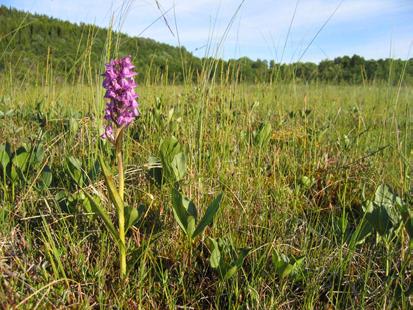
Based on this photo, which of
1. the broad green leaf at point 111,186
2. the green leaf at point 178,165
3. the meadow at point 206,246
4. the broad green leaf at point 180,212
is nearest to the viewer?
the broad green leaf at point 111,186

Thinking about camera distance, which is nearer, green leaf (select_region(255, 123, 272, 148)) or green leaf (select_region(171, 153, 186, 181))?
green leaf (select_region(171, 153, 186, 181))

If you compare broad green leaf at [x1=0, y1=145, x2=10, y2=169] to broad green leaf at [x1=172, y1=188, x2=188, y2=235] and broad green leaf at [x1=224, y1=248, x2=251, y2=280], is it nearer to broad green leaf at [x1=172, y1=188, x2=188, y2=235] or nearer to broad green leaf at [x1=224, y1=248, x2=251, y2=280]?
broad green leaf at [x1=172, y1=188, x2=188, y2=235]

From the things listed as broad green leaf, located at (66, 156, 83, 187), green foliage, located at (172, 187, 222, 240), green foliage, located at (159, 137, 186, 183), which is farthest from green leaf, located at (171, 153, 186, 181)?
broad green leaf, located at (66, 156, 83, 187)

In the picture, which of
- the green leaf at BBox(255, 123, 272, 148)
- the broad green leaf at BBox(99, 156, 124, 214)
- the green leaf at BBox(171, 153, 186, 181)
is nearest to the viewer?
the broad green leaf at BBox(99, 156, 124, 214)

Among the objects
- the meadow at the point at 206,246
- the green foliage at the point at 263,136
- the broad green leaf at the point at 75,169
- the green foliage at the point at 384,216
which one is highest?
the green foliage at the point at 263,136

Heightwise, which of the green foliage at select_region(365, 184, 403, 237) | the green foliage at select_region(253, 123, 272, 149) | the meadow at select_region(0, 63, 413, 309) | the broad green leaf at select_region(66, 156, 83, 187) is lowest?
the meadow at select_region(0, 63, 413, 309)

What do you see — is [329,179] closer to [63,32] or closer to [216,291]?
[216,291]

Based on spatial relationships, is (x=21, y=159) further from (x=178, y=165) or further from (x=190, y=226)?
(x=190, y=226)

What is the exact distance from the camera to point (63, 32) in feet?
87.4

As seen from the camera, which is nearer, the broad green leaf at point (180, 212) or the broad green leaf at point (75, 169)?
the broad green leaf at point (180, 212)

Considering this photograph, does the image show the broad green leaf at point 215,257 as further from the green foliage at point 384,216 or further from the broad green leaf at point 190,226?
the green foliage at point 384,216

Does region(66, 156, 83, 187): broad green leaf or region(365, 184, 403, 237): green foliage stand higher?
region(66, 156, 83, 187): broad green leaf

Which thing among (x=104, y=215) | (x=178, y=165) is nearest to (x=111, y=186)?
(x=104, y=215)

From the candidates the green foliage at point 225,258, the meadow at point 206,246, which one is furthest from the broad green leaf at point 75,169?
the green foliage at point 225,258
